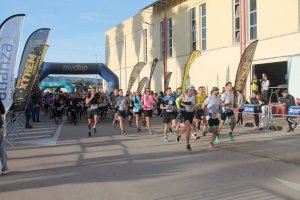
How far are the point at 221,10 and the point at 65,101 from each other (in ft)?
38.0

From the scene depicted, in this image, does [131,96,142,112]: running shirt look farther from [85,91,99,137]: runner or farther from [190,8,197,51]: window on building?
[190,8,197,51]: window on building

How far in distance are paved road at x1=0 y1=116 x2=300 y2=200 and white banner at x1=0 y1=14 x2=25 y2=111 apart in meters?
1.75

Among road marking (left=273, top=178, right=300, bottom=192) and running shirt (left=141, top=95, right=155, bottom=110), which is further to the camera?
running shirt (left=141, top=95, right=155, bottom=110)

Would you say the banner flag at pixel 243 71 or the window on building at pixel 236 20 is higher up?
the window on building at pixel 236 20

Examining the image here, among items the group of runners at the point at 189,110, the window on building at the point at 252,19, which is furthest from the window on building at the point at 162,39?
the group of runners at the point at 189,110

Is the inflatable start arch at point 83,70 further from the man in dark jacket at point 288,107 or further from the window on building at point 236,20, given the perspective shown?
the man in dark jacket at point 288,107

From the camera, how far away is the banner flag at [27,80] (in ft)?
52.0

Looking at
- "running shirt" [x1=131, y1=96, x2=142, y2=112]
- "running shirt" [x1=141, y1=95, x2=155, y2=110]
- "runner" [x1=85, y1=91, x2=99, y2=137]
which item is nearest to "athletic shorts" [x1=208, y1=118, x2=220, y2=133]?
"running shirt" [x1=141, y1=95, x2=155, y2=110]

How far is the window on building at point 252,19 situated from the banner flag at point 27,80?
1482 cm

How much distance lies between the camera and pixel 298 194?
753 centimetres

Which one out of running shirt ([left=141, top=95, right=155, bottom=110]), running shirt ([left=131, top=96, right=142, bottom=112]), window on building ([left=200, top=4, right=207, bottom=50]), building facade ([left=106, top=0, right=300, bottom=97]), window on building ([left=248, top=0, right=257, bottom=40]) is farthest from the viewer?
window on building ([left=200, top=4, right=207, bottom=50])

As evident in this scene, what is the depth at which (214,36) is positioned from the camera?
31719mm

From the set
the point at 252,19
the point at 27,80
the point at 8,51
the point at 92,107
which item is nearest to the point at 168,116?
the point at 92,107

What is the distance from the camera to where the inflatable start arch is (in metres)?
35.5
